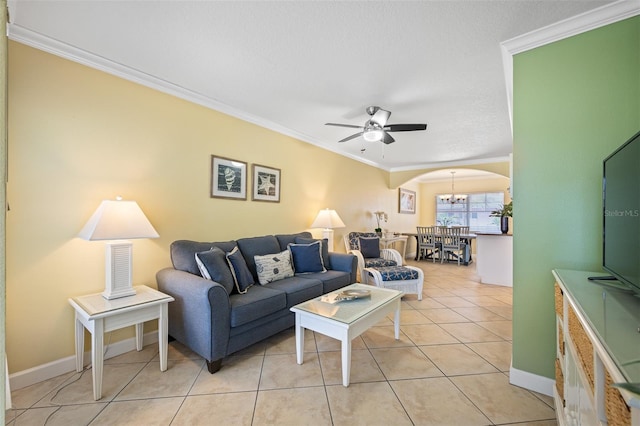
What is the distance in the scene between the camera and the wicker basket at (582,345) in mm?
866

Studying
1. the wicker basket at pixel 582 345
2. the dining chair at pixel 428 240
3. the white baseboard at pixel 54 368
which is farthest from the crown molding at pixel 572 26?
the dining chair at pixel 428 240

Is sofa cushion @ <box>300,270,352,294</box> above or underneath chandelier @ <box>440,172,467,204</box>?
underneath

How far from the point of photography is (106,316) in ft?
5.62

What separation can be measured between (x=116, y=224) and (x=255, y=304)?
1.19m

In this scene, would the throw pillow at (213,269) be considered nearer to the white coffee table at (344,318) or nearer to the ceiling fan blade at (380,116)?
the white coffee table at (344,318)

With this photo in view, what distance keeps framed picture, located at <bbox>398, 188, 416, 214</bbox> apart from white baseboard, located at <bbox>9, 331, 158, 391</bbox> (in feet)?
21.6

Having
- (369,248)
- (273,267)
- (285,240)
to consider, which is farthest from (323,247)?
(369,248)

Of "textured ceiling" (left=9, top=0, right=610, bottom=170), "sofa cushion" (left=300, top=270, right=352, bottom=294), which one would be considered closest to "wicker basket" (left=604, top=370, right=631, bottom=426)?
"textured ceiling" (left=9, top=0, right=610, bottom=170)

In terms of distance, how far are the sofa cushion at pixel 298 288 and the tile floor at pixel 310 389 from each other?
387 mm

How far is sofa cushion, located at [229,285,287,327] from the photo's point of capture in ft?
6.76

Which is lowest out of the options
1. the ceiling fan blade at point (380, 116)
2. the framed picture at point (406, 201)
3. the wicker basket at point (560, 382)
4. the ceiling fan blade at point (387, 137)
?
the wicker basket at point (560, 382)

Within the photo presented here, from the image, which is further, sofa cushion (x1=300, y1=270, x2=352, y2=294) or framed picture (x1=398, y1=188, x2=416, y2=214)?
framed picture (x1=398, y1=188, x2=416, y2=214)

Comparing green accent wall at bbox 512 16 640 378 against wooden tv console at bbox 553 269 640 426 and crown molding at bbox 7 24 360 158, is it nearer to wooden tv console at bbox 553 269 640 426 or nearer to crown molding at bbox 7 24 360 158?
wooden tv console at bbox 553 269 640 426

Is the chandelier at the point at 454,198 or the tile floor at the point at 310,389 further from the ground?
the chandelier at the point at 454,198
